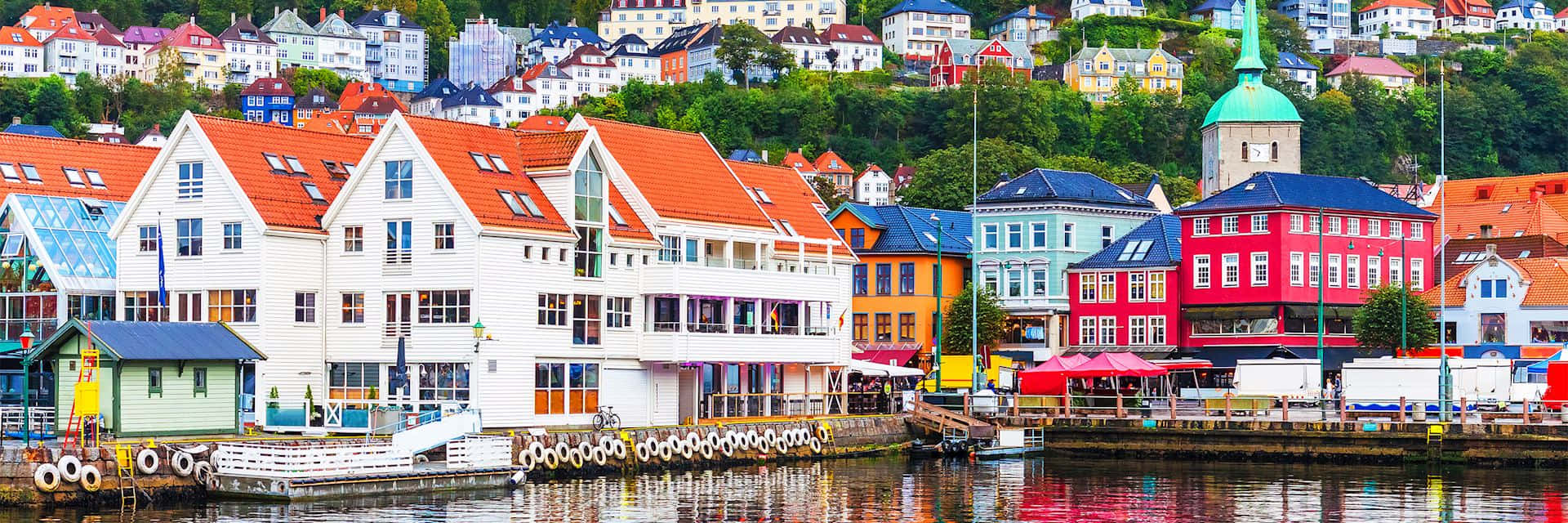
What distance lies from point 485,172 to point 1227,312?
1589 inches

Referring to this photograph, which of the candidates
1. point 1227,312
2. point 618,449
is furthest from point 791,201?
point 1227,312

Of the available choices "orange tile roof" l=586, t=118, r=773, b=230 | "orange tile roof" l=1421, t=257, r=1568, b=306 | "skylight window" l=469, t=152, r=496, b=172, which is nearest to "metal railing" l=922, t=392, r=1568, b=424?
"orange tile roof" l=586, t=118, r=773, b=230

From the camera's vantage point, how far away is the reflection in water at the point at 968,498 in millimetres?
50688

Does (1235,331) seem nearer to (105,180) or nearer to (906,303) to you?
(906,303)

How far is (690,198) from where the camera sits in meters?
71.6

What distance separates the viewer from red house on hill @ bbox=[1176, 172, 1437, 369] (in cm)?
9338

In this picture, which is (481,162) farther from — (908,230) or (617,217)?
(908,230)

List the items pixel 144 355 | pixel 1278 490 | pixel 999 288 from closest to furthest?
pixel 144 355 → pixel 1278 490 → pixel 999 288

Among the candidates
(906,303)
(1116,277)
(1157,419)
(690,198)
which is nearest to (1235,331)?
(1116,277)

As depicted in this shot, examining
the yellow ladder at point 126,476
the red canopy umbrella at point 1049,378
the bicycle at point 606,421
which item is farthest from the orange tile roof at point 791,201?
the yellow ladder at point 126,476

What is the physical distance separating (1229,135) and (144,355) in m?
97.0

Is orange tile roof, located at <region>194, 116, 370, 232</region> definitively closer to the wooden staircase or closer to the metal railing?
the wooden staircase

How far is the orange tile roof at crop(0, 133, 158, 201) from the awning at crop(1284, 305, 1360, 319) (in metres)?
47.0

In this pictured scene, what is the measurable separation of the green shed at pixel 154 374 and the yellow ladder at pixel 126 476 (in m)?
2.85
